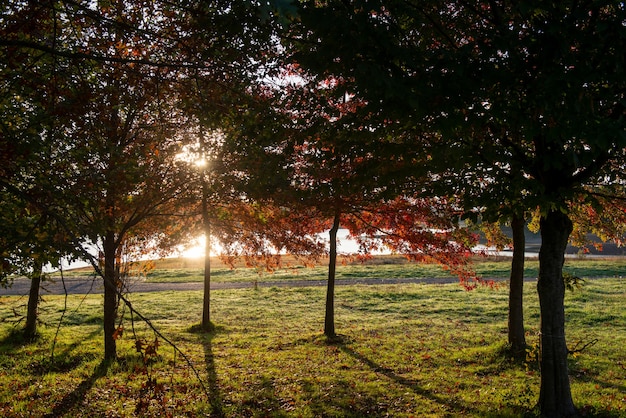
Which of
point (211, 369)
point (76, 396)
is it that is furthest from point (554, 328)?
point (76, 396)

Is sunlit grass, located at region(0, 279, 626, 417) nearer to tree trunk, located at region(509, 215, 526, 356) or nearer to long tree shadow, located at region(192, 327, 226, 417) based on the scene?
long tree shadow, located at region(192, 327, 226, 417)

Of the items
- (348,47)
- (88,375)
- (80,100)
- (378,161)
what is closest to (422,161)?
(378,161)

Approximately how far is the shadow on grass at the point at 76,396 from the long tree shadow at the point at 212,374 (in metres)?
2.27

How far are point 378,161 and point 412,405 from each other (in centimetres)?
427

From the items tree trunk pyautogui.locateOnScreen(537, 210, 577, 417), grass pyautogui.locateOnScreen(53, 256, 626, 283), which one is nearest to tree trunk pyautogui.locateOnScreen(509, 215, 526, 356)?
tree trunk pyautogui.locateOnScreen(537, 210, 577, 417)

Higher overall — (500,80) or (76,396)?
(500,80)

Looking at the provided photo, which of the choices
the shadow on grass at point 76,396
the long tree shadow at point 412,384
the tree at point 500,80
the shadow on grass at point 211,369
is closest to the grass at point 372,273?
the shadow on grass at point 211,369

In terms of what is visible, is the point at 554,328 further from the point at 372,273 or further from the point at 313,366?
the point at 372,273

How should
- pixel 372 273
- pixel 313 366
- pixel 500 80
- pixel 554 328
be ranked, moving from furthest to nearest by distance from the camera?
pixel 372 273 < pixel 313 366 < pixel 554 328 < pixel 500 80

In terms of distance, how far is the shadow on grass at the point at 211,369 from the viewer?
7.86 meters

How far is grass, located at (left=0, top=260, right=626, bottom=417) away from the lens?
7914 mm

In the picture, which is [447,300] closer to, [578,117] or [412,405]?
[412,405]

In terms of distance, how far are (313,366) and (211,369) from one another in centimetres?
235

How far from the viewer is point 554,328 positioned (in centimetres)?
720
